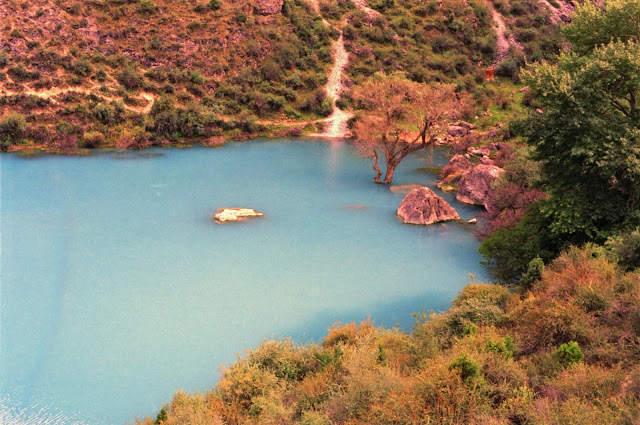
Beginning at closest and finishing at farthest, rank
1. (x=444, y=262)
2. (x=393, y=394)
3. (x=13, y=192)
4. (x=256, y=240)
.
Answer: (x=393, y=394) < (x=444, y=262) < (x=256, y=240) < (x=13, y=192)

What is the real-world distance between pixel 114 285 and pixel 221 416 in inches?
539

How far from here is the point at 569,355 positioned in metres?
12.6

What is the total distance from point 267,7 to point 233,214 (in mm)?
46371

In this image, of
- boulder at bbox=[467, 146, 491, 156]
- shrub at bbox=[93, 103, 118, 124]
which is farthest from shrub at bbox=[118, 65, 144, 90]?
boulder at bbox=[467, 146, 491, 156]

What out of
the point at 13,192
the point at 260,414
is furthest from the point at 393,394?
the point at 13,192

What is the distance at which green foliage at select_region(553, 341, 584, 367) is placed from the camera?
1258cm

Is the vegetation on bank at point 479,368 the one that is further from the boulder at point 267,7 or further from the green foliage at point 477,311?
the boulder at point 267,7

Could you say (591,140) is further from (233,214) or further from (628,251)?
(233,214)

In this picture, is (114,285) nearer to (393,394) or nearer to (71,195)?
(71,195)

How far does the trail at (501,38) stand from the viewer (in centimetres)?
7625

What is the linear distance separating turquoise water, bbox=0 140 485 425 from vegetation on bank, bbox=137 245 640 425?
3615 millimetres

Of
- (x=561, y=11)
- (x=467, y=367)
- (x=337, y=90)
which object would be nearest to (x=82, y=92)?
(x=337, y=90)

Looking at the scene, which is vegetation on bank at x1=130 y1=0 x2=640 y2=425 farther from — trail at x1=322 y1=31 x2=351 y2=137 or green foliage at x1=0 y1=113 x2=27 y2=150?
green foliage at x1=0 y1=113 x2=27 y2=150

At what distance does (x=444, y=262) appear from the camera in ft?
94.0
